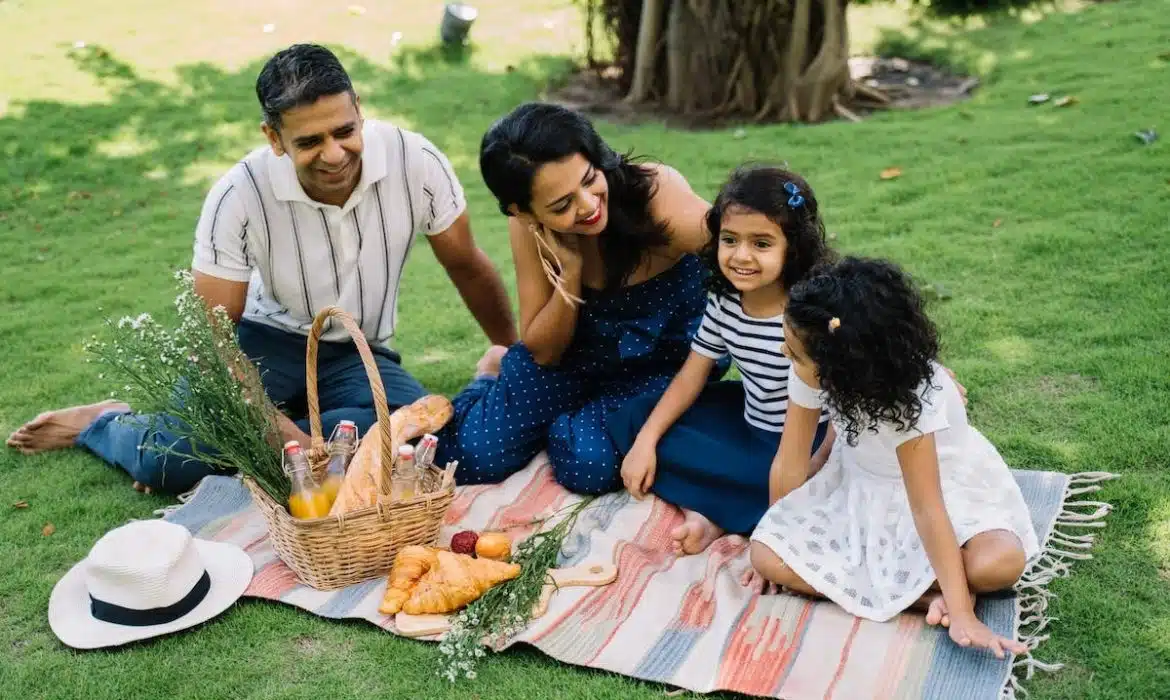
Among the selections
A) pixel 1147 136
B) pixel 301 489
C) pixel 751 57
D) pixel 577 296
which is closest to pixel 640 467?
pixel 577 296

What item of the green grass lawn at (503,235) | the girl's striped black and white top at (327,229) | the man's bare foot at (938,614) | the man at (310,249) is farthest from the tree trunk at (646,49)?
the man's bare foot at (938,614)

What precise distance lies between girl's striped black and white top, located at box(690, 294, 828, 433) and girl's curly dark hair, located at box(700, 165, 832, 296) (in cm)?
18

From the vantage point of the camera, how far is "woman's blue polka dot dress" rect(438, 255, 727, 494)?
3.99m

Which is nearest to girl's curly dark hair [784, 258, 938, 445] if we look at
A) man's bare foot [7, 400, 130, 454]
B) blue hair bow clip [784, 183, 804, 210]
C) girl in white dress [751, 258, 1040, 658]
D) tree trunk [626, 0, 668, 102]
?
girl in white dress [751, 258, 1040, 658]

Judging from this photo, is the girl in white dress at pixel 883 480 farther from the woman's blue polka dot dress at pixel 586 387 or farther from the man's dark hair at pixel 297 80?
the man's dark hair at pixel 297 80

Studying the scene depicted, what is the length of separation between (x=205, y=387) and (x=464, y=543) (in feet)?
3.00

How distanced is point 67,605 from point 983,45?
8568 mm

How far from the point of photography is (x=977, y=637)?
2803 millimetres

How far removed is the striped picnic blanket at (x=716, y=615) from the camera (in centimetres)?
283

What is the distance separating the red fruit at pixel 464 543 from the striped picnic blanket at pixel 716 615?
237mm

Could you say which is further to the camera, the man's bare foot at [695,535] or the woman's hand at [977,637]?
the man's bare foot at [695,535]

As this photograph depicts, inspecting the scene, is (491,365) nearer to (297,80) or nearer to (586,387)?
(586,387)

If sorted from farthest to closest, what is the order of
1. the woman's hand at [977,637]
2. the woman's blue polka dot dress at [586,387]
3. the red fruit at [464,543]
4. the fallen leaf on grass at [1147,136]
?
1. the fallen leaf on grass at [1147,136]
2. the woman's blue polka dot dress at [586,387]
3. the red fruit at [464,543]
4. the woman's hand at [977,637]

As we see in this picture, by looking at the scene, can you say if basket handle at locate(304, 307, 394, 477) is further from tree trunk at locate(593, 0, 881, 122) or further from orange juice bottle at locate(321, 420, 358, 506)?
tree trunk at locate(593, 0, 881, 122)
